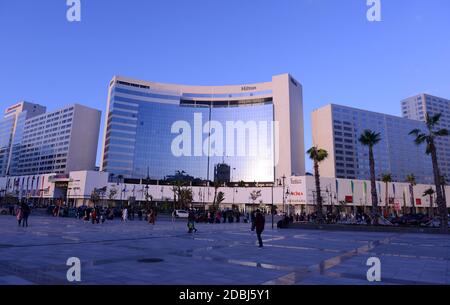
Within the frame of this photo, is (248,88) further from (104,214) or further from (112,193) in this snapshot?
Answer: (104,214)

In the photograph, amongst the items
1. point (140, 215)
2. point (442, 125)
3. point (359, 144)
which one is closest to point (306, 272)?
point (140, 215)

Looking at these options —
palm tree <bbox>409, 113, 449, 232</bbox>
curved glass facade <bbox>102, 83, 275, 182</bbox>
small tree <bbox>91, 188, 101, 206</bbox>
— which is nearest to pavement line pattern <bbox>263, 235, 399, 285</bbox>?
palm tree <bbox>409, 113, 449, 232</bbox>

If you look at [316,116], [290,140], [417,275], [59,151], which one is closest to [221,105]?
[290,140]

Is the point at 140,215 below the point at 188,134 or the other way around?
below

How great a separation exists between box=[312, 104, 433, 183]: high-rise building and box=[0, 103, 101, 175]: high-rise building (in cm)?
11451

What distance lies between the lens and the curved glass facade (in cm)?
12775

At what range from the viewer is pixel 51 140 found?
15175cm

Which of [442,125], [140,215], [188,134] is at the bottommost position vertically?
[140,215]

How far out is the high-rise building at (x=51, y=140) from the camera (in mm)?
144125

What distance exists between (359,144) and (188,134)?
280 feet

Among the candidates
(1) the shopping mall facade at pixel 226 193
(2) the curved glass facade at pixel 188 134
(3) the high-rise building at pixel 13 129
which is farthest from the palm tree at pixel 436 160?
(3) the high-rise building at pixel 13 129

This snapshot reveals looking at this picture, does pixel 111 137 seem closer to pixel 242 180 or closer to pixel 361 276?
pixel 242 180
